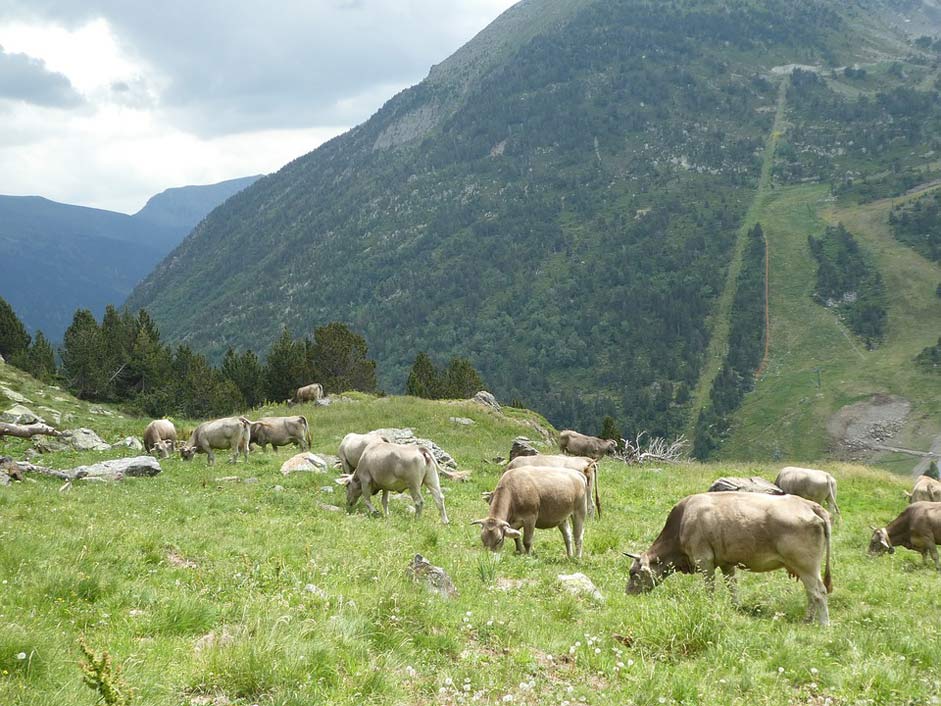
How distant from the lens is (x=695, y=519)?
11.2 metres

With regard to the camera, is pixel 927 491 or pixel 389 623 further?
pixel 927 491

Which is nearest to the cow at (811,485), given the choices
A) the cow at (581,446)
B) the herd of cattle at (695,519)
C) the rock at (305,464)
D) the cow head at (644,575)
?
the herd of cattle at (695,519)

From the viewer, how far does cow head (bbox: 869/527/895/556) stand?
17.0 meters

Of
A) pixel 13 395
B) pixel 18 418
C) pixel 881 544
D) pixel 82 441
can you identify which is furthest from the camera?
pixel 13 395

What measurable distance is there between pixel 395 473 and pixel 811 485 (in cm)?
1474

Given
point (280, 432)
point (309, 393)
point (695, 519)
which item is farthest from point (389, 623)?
point (309, 393)

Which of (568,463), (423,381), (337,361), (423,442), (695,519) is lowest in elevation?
(423,381)

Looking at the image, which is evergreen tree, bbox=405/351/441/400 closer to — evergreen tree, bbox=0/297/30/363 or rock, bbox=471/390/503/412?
rock, bbox=471/390/503/412

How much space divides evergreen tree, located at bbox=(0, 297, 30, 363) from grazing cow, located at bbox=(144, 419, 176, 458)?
39.8m

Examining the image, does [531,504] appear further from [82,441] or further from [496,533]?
[82,441]

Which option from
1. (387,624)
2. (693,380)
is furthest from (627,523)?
(693,380)

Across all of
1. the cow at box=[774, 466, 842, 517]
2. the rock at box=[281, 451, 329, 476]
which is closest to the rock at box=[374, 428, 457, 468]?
the rock at box=[281, 451, 329, 476]

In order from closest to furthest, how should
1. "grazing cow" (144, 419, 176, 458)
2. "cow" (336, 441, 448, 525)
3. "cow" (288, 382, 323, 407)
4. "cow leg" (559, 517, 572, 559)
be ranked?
"cow leg" (559, 517, 572, 559) < "cow" (336, 441, 448, 525) < "grazing cow" (144, 419, 176, 458) < "cow" (288, 382, 323, 407)

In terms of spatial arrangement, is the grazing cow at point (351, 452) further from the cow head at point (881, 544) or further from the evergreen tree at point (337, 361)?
the evergreen tree at point (337, 361)
